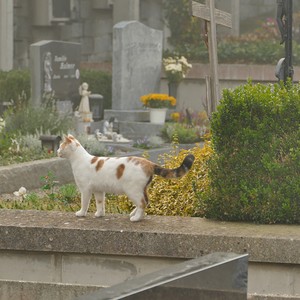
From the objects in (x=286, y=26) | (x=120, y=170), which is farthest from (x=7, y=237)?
(x=286, y=26)

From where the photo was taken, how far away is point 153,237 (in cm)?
709

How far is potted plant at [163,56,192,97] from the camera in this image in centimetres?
2558

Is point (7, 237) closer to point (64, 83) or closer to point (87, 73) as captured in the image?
point (64, 83)

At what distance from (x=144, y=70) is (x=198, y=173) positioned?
1516 cm

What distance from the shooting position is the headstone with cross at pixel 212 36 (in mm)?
10984

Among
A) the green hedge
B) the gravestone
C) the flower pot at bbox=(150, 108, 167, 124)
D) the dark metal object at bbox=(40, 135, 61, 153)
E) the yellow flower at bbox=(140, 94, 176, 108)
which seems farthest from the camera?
the yellow flower at bbox=(140, 94, 176, 108)

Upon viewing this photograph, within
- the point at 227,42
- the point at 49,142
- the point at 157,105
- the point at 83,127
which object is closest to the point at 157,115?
the point at 157,105

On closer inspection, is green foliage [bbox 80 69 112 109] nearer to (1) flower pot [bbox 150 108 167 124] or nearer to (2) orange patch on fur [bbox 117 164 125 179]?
(1) flower pot [bbox 150 108 167 124]

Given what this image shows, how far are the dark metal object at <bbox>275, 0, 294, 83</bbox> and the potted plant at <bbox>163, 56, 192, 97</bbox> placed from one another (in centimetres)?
1458

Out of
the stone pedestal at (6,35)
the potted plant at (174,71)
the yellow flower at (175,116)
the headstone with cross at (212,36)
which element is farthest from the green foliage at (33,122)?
the stone pedestal at (6,35)

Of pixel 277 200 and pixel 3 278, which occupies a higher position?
pixel 277 200

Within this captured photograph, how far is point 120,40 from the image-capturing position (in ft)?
75.0

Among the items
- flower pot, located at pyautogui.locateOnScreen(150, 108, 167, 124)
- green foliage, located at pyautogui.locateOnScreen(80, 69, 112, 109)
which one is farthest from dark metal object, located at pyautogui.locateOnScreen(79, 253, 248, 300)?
green foliage, located at pyautogui.locateOnScreen(80, 69, 112, 109)

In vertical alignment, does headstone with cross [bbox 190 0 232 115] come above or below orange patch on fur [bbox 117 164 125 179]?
above
